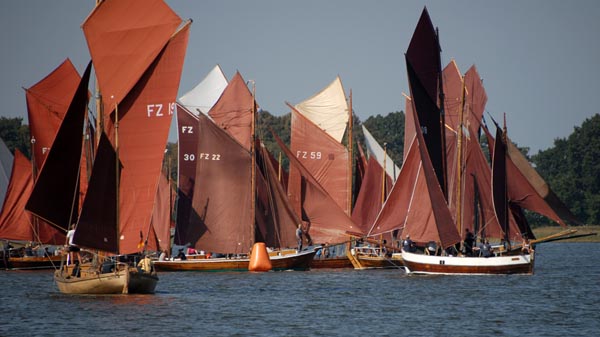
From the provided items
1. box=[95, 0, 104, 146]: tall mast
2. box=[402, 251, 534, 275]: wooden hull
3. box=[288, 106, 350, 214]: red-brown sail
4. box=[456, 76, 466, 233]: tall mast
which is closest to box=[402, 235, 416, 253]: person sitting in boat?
box=[402, 251, 534, 275]: wooden hull

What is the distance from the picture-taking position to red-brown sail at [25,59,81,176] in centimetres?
7100

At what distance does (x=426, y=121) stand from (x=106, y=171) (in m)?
24.2

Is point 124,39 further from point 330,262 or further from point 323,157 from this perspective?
point 323,157

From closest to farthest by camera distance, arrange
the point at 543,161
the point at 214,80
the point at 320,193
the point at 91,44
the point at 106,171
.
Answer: the point at 106,171, the point at 91,44, the point at 320,193, the point at 214,80, the point at 543,161

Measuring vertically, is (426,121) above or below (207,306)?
above

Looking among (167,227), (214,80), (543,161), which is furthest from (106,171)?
(543,161)

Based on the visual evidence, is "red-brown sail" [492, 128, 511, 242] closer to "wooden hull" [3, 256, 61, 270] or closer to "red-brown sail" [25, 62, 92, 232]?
"red-brown sail" [25, 62, 92, 232]

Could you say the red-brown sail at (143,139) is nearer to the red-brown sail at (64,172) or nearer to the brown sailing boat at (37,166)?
the red-brown sail at (64,172)

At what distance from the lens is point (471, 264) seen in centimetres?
6594

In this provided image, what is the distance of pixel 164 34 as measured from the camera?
174 ft

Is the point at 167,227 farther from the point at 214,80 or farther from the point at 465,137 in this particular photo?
the point at 465,137

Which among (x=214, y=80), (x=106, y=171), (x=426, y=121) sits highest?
(x=214, y=80)

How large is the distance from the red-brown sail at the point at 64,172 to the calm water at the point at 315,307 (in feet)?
12.4

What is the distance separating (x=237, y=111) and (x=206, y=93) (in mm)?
9182
